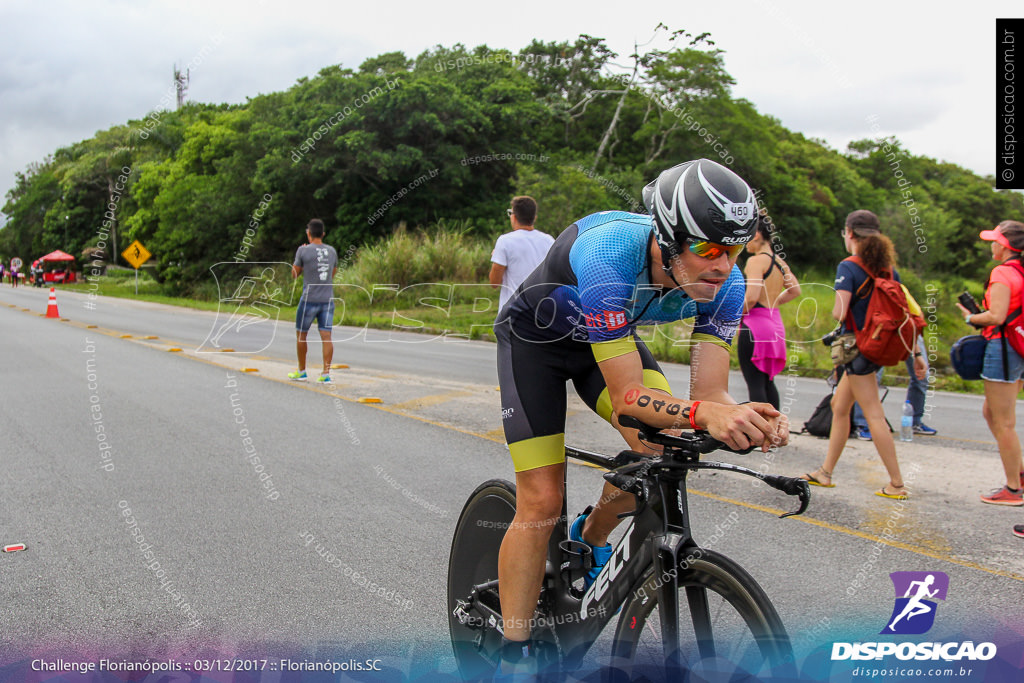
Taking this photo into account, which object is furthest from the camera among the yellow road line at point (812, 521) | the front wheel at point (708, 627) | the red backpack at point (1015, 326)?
the red backpack at point (1015, 326)

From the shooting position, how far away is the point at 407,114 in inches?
1231

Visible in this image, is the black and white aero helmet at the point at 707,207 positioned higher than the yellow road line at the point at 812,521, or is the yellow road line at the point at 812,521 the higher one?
the black and white aero helmet at the point at 707,207

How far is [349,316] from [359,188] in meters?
12.4

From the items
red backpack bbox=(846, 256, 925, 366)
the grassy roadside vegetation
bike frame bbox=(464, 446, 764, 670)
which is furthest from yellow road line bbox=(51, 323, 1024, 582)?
the grassy roadside vegetation

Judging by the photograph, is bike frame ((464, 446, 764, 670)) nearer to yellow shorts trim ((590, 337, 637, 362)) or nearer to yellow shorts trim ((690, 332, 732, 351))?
yellow shorts trim ((590, 337, 637, 362))

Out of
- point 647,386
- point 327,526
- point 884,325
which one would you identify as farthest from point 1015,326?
point 327,526

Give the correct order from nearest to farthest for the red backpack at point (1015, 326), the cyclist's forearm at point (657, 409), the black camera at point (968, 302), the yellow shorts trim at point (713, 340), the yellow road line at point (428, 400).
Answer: the cyclist's forearm at point (657, 409)
the yellow shorts trim at point (713, 340)
the red backpack at point (1015, 326)
the black camera at point (968, 302)
the yellow road line at point (428, 400)

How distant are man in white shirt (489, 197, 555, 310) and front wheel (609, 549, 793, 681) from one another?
5.50 metres

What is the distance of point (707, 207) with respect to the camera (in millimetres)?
2100

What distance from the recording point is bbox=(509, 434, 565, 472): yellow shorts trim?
270 cm

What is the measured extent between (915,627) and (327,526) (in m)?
3.30

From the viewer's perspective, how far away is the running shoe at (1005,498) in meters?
5.22

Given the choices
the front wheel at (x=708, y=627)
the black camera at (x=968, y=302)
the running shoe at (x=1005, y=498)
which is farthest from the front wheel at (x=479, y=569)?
the black camera at (x=968, y=302)

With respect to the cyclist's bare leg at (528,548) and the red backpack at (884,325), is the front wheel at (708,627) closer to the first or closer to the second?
the cyclist's bare leg at (528,548)
